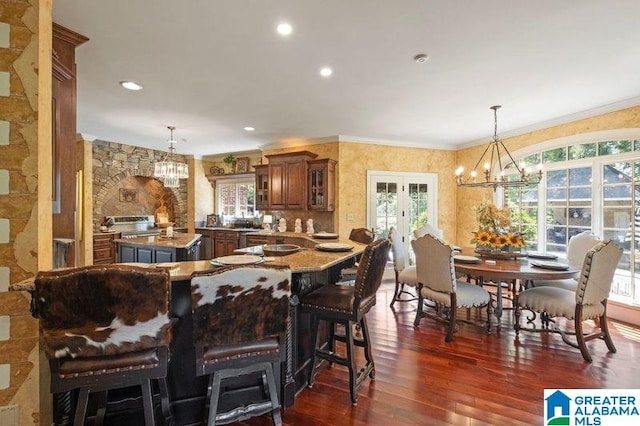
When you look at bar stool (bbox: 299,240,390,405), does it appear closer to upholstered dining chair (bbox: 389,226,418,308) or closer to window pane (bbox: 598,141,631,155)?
upholstered dining chair (bbox: 389,226,418,308)

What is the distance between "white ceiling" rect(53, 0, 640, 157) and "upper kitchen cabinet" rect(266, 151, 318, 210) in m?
0.85

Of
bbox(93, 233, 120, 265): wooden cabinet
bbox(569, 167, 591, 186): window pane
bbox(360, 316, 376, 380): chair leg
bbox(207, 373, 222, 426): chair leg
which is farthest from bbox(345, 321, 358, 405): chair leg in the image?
bbox(93, 233, 120, 265): wooden cabinet

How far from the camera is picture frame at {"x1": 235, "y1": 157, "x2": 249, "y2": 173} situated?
6.85 m

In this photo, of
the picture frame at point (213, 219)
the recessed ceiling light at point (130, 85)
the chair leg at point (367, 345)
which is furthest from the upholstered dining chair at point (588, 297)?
the picture frame at point (213, 219)

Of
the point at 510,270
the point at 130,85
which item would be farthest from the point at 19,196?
the point at 510,270

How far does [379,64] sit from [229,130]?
10.3 ft

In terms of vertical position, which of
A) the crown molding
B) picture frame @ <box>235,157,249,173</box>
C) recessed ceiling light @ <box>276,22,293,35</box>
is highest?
recessed ceiling light @ <box>276,22,293,35</box>

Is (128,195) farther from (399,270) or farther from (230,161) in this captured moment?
(399,270)

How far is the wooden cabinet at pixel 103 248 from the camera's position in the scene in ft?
17.6

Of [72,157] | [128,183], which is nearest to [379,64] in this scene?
[72,157]

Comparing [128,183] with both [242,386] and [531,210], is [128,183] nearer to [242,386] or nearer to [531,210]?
[242,386]

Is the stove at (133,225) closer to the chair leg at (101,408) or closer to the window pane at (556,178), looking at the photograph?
the chair leg at (101,408)

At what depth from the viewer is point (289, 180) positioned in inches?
216

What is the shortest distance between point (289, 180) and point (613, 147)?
15.4 ft
